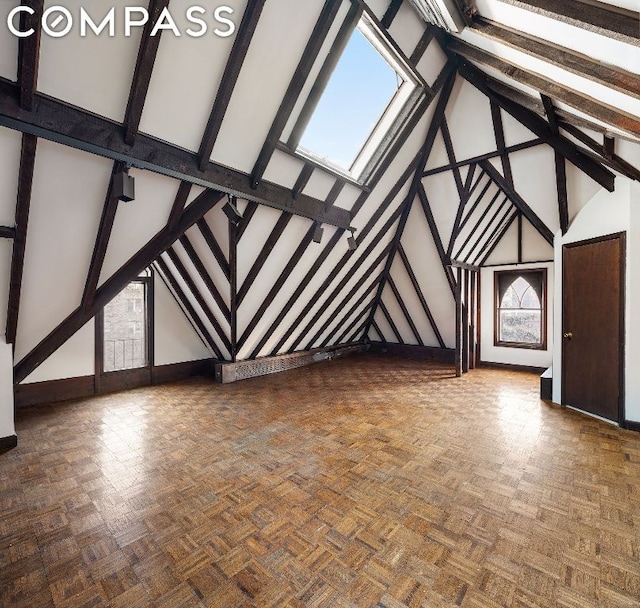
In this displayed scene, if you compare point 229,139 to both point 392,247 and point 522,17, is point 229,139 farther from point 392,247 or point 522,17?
point 392,247

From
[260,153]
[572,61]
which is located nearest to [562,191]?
[572,61]

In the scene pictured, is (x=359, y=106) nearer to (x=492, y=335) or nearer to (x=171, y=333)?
(x=171, y=333)

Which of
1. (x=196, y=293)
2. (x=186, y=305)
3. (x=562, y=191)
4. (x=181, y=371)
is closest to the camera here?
(x=562, y=191)

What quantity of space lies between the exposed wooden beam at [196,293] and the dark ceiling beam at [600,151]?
16.0ft

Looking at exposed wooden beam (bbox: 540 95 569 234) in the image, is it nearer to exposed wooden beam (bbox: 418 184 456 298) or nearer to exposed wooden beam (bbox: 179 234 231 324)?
exposed wooden beam (bbox: 418 184 456 298)

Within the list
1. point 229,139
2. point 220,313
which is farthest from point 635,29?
point 220,313

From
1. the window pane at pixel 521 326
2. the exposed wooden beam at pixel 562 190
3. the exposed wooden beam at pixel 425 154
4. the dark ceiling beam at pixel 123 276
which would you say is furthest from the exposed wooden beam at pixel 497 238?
the dark ceiling beam at pixel 123 276

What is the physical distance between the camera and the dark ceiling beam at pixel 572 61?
1731 millimetres

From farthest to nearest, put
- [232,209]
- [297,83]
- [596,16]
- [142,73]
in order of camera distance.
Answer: [232,209] → [297,83] → [142,73] → [596,16]

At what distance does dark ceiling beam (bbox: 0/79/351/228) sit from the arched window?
215 inches

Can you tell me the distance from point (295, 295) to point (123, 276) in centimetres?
246

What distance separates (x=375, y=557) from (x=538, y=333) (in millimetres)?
6259

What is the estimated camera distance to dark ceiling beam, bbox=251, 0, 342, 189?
99.8 inches

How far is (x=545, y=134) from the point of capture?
362 centimetres
